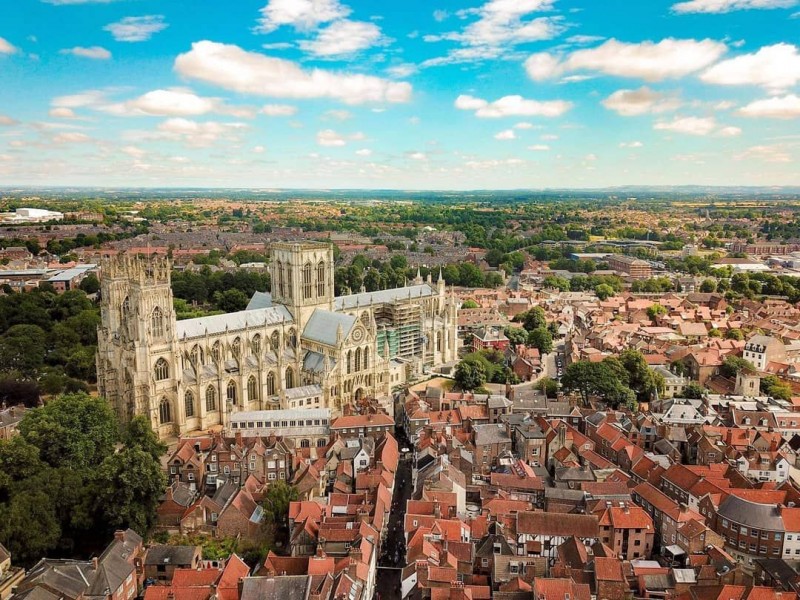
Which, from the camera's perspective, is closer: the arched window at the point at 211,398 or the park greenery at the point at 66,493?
the park greenery at the point at 66,493

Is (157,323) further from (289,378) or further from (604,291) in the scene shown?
(604,291)

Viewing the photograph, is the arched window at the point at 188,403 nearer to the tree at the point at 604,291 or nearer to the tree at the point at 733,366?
the tree at the point at 733,366

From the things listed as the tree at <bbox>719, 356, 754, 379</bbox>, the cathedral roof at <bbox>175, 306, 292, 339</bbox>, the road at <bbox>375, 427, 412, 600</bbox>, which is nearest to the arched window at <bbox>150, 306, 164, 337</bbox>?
the cathedral roof at <bbox>175, 306, 292, 339</bbox>

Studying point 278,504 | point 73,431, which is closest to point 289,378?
point 73,431

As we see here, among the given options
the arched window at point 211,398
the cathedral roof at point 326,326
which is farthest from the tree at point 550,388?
the arched window at point 211,398

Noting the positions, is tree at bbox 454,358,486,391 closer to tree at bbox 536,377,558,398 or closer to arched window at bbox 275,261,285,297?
tree at bbox 536,377,558,398

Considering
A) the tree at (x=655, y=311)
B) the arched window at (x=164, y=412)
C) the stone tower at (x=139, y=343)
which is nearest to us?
the stone tower at (x=139, y=343)

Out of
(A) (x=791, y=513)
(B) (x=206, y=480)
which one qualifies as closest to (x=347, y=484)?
(B) (x=206, y=480)
